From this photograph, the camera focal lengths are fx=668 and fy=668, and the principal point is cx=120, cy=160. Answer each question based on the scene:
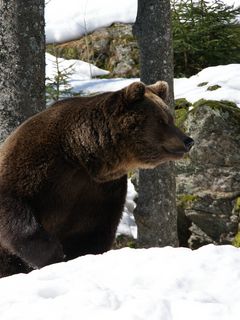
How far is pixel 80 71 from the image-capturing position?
43.2 feet

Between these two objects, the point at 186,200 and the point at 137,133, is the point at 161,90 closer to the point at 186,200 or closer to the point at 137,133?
the point at 137,133

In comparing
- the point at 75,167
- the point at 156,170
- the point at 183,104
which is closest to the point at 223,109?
the point at 183,104

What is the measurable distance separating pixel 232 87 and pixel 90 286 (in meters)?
6.55

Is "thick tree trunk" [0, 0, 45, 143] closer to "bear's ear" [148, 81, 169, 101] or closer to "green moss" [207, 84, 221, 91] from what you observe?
"bear's ear" [148, 81, 169, 101]

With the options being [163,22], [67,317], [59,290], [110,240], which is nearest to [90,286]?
[59,290]

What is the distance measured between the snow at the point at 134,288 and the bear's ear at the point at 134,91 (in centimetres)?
171

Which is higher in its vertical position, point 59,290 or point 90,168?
point 59,290

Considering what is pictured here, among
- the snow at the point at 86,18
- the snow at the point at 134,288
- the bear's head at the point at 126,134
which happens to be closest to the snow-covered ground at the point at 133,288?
the snow at the point at 134,288

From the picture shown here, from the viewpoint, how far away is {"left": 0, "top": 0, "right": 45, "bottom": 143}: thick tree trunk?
562cm

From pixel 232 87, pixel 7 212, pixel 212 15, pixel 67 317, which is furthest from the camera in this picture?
pixel 212 15

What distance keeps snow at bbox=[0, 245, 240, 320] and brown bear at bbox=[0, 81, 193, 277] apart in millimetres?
1359

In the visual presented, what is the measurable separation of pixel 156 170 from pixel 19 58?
6.26 feet

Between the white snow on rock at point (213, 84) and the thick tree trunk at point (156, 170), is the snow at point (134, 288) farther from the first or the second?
the white snow on rock at point (213, 84)

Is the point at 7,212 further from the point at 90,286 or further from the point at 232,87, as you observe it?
the point at 232,87
